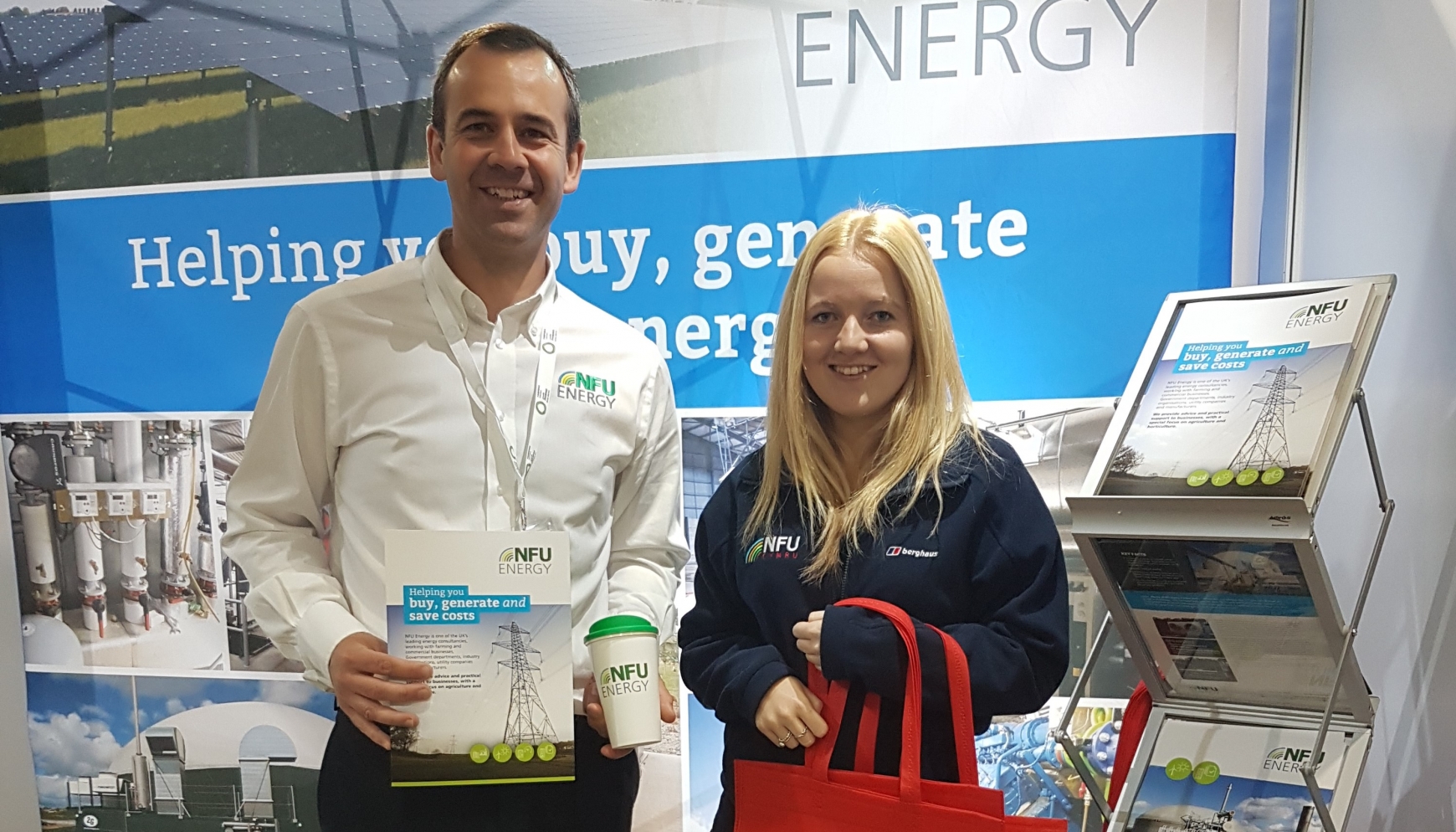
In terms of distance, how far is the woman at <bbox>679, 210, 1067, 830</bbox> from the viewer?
1.48 m

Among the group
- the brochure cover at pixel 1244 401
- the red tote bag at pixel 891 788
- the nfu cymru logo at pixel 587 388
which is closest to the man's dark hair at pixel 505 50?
the nfu cymru logo at pixel 587 388

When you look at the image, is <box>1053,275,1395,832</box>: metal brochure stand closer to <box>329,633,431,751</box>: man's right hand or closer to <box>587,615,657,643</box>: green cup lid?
<box>587,615,657,643</box>: green cup lid

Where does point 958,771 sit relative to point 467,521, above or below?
below

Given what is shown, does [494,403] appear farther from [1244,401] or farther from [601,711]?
[1244,401]

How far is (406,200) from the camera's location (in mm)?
2605

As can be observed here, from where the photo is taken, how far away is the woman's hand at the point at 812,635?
1499 mm

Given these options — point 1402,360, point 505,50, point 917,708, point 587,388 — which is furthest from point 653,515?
point 1402,360

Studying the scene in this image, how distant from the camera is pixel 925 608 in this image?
4.97ft

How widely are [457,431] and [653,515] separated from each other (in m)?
0.37

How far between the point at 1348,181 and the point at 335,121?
231 cm

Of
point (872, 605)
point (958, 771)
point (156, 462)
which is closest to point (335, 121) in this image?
point (156, 462)

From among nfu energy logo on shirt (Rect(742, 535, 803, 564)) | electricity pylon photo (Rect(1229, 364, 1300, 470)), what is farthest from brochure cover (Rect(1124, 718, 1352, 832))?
nfu energy logo on shirt (Rect(742, 535, 803, 564))

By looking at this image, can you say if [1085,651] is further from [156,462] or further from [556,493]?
[156,462]

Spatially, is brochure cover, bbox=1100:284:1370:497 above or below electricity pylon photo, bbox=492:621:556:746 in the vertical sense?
above
